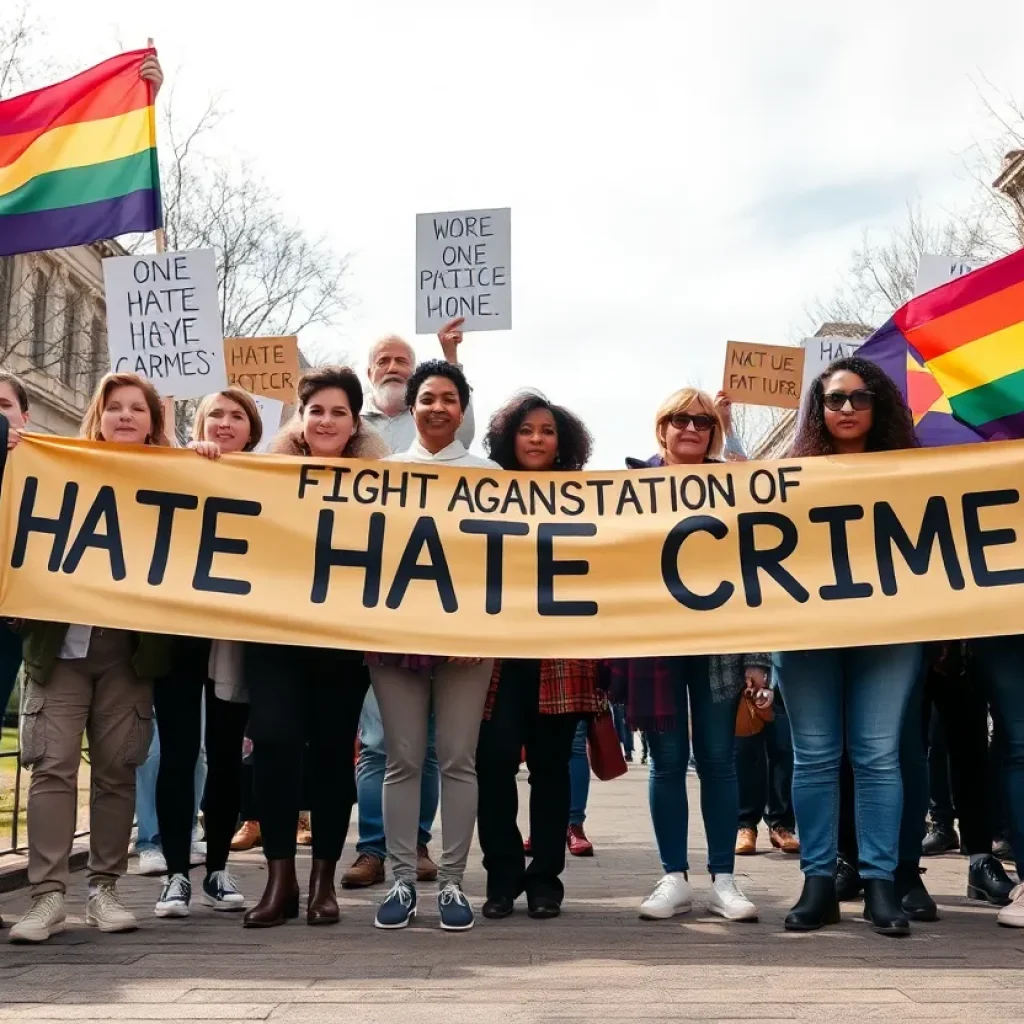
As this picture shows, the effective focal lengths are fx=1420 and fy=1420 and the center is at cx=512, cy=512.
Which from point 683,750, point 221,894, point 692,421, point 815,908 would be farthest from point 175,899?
point 692,421

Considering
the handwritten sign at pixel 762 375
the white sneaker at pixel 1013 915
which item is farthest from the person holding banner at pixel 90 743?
the handwritten sign at pixel 762 375

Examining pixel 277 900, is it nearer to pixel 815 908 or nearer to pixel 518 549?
pixel 518 549

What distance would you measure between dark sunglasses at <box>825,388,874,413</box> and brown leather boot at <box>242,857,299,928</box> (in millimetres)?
2645

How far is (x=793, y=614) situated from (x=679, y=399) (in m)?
0.99

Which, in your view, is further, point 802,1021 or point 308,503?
point 308,503

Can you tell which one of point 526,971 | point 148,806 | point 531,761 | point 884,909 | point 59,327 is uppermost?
point 59,327

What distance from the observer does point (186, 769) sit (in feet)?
17.9

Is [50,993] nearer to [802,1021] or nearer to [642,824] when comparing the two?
[802,1021]

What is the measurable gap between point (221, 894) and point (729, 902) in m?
1.98

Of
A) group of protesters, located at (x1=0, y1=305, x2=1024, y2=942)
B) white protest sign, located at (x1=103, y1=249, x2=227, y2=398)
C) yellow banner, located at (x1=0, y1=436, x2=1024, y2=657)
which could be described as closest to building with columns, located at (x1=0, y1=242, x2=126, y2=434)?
white protest sign, located at (x1=103, y1=249, x2=227, y2=398)

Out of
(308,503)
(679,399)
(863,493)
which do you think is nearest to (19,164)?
(308,503)

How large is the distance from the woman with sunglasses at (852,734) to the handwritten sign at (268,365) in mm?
5181

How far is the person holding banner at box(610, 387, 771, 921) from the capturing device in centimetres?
539

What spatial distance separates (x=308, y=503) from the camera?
569 centimetres
